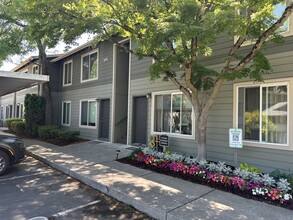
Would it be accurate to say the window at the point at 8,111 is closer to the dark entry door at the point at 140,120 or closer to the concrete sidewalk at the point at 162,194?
the dark entry door at the point at 140,120

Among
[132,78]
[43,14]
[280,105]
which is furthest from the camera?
[132,78]

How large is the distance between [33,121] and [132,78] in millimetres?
7945

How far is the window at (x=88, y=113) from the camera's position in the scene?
13328 mm

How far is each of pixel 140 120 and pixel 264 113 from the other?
562 centimetres

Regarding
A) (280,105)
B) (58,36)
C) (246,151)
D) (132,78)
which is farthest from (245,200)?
(132,78)

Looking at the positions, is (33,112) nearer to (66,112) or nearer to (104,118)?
(66,112)

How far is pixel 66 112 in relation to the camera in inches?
645

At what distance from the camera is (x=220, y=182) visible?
5391mm

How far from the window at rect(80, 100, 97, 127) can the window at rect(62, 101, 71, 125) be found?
192 cm

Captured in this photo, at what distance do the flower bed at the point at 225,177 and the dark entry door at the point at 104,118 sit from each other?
17.4 ft

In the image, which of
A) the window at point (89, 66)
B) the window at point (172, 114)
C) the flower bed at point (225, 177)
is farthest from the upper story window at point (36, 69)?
the flower bed at point (225, 177)

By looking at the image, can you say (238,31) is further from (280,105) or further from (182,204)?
(182,204)

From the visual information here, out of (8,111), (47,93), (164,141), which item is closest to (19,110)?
(8,111)

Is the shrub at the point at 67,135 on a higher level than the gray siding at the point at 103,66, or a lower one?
lower
